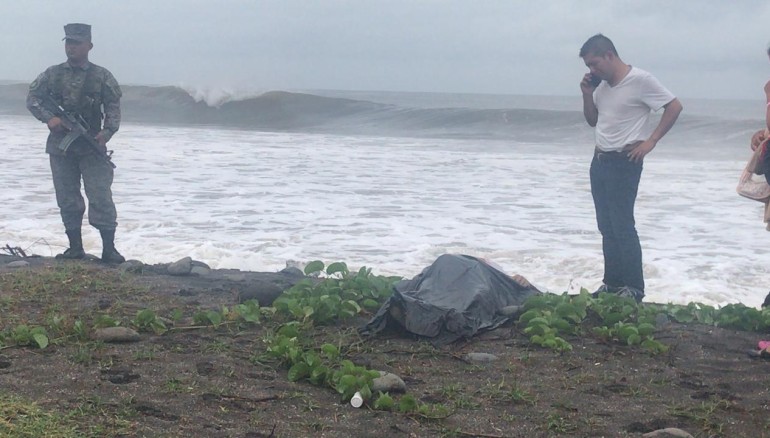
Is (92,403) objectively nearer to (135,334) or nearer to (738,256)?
(135,334)

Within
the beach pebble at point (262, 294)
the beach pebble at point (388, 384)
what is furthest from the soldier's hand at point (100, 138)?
the beach pebble at point (388, 384)

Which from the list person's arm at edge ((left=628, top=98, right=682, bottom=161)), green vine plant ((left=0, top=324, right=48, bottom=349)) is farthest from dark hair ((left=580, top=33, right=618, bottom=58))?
green vine plant ((left=0, top=324, right=48, bottom=349))

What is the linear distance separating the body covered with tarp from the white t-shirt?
1215 millimetres

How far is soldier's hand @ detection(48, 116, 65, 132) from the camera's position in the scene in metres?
7.11

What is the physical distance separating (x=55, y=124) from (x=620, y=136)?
441cm

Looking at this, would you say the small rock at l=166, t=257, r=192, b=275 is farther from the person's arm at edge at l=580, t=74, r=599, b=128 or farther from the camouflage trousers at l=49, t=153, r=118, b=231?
the person's arm at edge at l=580, t=74, r=599, b=128

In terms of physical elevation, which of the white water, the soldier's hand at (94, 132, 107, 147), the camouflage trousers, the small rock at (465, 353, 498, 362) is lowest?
the white water

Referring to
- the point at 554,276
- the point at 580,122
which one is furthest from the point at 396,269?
the point at 580,122

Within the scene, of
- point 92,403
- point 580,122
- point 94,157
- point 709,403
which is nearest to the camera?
point 92,403

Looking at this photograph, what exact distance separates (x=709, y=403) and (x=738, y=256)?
16.6 feet

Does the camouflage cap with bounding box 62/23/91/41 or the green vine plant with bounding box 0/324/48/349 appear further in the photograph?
the camouflage cap with bounding box 62/23/91/41

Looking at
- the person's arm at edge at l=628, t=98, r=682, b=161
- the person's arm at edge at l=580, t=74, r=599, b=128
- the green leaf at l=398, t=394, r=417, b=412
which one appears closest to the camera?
the green leaf at l=398, t=394, r=417, b=412

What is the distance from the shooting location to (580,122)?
30.3 metres

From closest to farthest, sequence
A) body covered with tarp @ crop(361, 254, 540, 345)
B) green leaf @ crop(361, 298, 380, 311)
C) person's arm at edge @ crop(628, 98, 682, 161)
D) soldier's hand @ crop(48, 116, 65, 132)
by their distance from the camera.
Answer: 1. body covered with tarp @ crop(361, 254, 540, 345)
2. green leaf @ crop(361, 298, 380, 311)
3. person's arm at edge @ crop(628, 98, 682, 161)
4. soldier's hand @ crop(48, 116, 65, 132)
